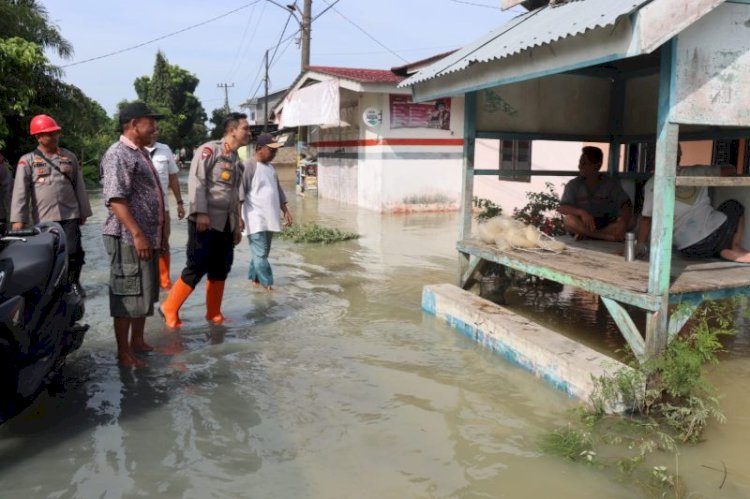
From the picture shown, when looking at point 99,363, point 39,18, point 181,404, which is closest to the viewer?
point 181,404

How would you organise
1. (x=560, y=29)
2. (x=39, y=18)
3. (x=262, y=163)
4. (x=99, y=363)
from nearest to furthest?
(x=560, y=29), (x=99, y=363), (x=262, y=163), (x=39, y=18)

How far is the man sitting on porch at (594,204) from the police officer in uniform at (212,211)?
3.38 m

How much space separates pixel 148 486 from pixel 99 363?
1923mm

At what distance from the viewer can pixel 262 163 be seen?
667 cm

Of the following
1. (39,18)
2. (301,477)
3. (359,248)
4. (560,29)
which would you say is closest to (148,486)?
(301,477)

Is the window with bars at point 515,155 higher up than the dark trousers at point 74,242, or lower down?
higher up

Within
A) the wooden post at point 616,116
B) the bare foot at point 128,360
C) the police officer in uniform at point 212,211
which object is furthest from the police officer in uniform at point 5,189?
the wooden post at point 616,116

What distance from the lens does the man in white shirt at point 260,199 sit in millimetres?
6605

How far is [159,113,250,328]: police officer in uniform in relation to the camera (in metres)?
5.32

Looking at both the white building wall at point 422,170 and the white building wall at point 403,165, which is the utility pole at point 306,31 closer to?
the white building wall at point 403,165

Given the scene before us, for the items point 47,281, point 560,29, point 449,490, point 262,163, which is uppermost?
point 560,29

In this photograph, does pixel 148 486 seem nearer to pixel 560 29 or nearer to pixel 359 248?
pixel 560 29

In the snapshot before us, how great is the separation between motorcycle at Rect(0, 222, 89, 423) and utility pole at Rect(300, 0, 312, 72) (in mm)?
19343

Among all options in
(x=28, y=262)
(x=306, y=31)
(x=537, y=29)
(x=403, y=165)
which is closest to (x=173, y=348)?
(x=28, y=262)
